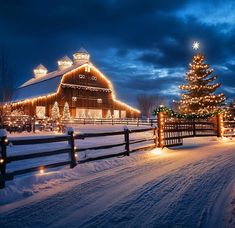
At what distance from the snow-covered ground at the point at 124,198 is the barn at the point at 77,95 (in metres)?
34.0

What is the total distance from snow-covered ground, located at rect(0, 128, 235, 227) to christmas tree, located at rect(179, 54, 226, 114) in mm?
25783

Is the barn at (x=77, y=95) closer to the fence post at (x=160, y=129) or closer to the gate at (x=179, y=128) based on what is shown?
the gate at (x=179, y=128)

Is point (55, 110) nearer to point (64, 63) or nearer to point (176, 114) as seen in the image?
point (64, 63)

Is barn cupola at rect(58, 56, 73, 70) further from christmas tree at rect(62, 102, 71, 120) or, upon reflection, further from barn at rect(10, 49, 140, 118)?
christmas tree at rect(62, 102, 71, 120)

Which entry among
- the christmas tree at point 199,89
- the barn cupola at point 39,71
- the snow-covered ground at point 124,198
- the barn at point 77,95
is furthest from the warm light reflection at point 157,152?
the barn cupola at point 39,71

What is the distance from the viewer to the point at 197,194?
6051mm

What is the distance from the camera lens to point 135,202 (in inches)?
220

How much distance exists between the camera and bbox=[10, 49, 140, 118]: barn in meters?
41.9

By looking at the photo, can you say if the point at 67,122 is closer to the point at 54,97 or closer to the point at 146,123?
the point at 54,97

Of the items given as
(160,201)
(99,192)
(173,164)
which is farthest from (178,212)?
(173,164)

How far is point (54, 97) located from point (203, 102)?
20797 mm

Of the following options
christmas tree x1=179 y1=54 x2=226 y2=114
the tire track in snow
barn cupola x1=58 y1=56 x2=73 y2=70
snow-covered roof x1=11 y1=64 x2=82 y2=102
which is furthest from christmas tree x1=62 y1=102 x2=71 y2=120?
the tire track in snow

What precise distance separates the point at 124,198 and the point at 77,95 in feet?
128

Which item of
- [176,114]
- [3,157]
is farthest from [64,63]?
[3,157]
